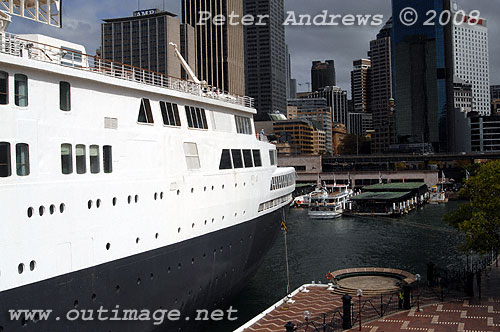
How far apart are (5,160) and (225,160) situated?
35.9 feet

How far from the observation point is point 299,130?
191 meters

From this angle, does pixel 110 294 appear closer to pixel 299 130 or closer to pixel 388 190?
pixel 388 190

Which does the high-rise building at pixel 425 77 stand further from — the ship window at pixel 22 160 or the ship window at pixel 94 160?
the ship window at pixel 22 160

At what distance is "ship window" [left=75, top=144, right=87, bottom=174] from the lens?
14.3 m

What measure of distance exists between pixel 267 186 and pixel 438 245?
27.4 meters

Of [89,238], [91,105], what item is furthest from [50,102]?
[89,238]

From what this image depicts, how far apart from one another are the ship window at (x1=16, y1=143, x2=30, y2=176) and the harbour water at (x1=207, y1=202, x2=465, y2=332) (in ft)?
43.9

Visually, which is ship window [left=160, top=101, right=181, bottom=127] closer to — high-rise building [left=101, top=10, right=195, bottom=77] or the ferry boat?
the ferry boat

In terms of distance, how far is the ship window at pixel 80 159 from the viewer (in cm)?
1434

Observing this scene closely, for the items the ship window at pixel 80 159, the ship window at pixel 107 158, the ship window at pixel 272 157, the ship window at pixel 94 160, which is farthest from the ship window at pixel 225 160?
the ship window at pixel 80 159

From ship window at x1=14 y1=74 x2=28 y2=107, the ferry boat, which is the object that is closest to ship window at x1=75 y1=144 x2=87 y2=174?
ship window at x1=14 y1=74 x2=28 y2=107

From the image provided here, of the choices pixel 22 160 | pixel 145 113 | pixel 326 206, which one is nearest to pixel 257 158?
pixel 145 113

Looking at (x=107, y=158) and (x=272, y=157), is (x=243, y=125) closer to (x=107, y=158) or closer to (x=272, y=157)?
(x=272, y=157)

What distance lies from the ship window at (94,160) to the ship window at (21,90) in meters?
2.49
